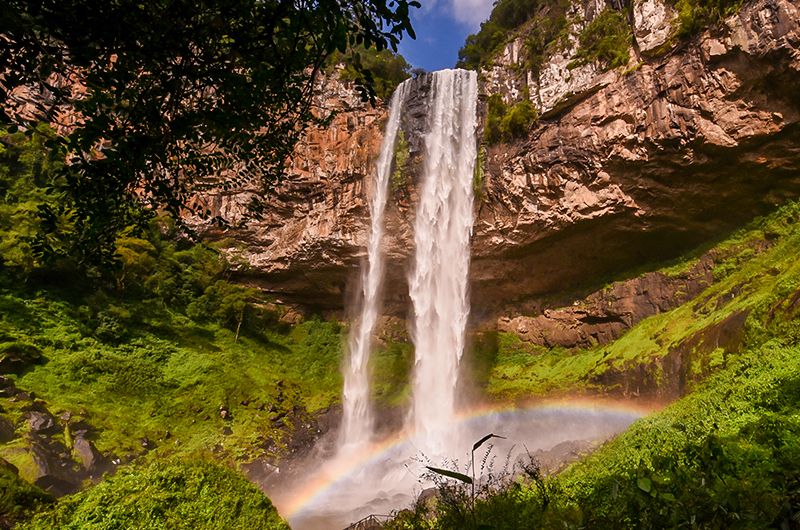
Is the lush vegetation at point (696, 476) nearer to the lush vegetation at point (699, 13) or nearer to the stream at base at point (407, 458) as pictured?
the stream at base at point (407, 458)

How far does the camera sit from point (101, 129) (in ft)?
8.84

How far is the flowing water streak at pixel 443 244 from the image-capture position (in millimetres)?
18031

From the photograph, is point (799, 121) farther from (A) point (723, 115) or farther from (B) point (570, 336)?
(B) point (570, 336)

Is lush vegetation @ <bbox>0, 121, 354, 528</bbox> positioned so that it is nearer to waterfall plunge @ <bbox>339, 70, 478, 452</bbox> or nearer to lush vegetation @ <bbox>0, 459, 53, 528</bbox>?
waterfall plunge @ <bbox>339, 70, 478, 452</bbox>

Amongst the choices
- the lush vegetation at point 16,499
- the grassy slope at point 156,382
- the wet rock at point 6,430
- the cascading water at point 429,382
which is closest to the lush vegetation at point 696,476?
the lush vegetation at point 16,499

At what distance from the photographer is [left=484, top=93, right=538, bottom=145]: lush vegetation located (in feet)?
58.1

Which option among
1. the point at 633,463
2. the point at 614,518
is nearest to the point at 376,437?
the point at 633,463

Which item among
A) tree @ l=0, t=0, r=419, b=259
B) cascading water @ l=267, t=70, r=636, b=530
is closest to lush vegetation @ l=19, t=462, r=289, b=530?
tree @ l=0, t=0, r=419, b=259

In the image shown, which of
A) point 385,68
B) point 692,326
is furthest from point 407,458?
point 385,68

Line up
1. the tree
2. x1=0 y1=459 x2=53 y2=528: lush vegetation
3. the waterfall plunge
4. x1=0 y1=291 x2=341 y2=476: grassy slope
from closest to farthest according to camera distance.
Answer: the tree, x1=0 y1=459 x2=53 y2=528: lush vegetation, x1=0 y1=291 x2=341 y2=476: grassy slope, the waterfall plunge

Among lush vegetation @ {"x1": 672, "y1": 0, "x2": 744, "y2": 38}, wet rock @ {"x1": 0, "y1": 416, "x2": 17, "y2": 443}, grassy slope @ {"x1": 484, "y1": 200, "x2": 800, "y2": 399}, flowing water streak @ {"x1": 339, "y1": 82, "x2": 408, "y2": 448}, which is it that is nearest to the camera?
grassy slope @ {"x1": 484, "y1": 200, "x2": 800, "y2": 399}

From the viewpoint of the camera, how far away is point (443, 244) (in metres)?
19.3

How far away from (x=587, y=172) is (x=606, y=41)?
4763 mm

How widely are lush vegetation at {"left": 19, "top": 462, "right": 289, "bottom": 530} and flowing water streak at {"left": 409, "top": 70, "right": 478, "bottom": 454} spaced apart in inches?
521
